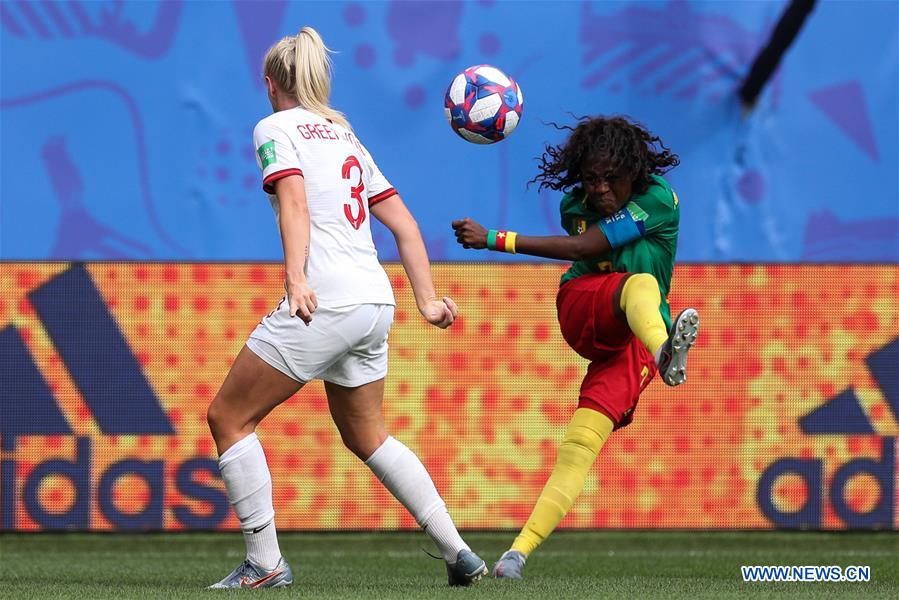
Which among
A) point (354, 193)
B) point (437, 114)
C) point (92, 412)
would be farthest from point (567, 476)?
point (437, 114)

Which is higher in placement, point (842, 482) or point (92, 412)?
point (92, 412)

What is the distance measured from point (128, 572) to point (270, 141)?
7.32ft

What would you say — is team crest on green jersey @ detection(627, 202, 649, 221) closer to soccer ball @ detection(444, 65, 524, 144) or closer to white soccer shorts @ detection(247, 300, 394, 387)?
soccer ball @ detection(444, 65, 524, 144)

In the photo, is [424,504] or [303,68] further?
[424,504]

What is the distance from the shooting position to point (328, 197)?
14.2ft

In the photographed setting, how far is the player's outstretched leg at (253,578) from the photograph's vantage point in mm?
4395

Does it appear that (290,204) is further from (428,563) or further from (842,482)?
(842,482)

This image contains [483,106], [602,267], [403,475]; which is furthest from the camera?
[602,267]

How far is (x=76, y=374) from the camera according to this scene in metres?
7.26

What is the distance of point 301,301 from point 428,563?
108 inches

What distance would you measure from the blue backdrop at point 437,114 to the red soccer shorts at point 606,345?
5721 mm

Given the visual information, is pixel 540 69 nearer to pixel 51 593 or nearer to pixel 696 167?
pixel 696 167

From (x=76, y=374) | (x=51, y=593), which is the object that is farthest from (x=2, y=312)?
(x=51, y=593)

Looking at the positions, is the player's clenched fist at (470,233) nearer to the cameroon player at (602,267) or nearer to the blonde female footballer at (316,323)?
the cameroon player at (602,267)
